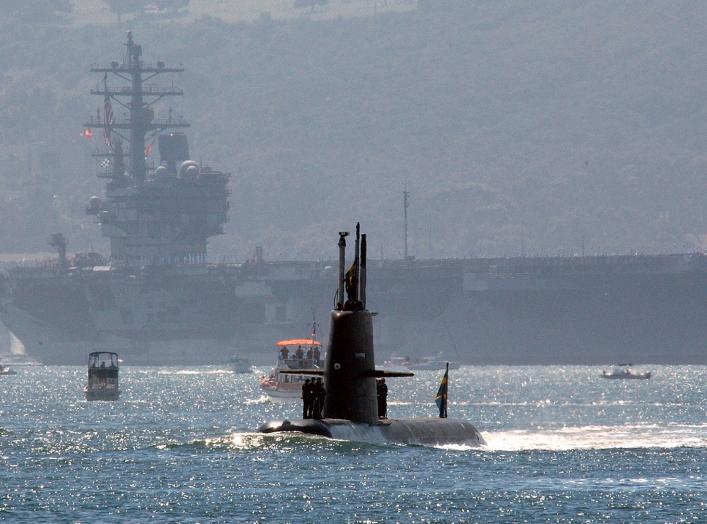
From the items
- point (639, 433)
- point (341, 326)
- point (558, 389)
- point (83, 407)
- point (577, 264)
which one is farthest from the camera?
point (577, 264)

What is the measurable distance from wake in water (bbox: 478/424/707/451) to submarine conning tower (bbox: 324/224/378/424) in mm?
8556

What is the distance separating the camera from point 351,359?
53062mm

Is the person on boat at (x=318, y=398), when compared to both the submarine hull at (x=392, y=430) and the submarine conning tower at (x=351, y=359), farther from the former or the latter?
the submarine hull at (x=392, y=430)

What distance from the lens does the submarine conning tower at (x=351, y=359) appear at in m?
52.9

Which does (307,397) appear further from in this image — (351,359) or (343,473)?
(343,473)

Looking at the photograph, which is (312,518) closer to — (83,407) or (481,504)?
(481,504)

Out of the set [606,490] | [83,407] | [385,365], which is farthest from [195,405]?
[385,365]

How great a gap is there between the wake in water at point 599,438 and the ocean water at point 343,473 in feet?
0.29

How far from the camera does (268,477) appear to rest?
50.6 metres

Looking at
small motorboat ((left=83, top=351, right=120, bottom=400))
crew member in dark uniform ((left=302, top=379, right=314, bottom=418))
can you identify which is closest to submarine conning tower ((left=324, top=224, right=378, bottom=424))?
crew member in dark uniform ((left=302, top=379, right=314, bottom=418))

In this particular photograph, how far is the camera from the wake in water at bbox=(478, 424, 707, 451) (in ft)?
212

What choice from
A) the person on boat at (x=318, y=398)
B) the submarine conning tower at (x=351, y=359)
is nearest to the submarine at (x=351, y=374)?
the submarine conning tower at (x=351, y=359)

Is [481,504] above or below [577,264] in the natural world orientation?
below

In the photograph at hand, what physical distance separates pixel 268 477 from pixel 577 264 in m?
149
